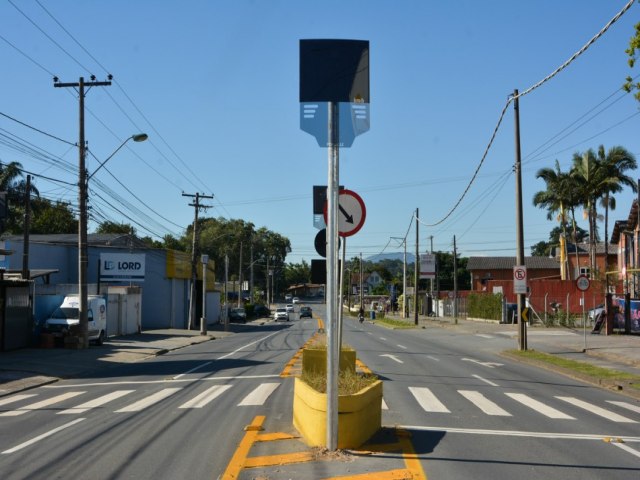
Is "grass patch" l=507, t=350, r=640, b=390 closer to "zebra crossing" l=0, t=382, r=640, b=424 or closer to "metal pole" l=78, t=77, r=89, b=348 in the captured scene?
"zebra crossing" l=0, t=382, r=640, b=424

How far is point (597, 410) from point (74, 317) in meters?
23.3

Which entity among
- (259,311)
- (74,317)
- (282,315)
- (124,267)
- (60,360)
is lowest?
(259,311)

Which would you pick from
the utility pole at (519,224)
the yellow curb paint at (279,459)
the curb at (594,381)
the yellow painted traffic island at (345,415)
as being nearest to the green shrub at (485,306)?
the utility pole at (519,224)

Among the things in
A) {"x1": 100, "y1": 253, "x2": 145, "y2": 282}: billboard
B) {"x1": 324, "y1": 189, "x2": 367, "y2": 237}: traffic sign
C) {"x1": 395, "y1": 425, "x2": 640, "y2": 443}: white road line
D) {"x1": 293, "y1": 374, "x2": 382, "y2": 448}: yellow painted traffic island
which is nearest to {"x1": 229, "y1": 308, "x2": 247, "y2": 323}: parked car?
{"x1": 100, "y1": 253, "x2": 145, "y2": 282}: billboard

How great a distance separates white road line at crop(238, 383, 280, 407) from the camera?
40.9ft

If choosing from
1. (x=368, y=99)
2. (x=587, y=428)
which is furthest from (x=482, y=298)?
(x=368, y=99)

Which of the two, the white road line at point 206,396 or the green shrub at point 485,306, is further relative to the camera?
the green shrub at point 485,306

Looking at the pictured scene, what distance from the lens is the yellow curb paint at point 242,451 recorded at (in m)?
7.20

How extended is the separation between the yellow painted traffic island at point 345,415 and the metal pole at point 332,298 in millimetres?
173

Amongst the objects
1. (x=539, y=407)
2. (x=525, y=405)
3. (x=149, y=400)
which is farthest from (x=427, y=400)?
(x=149, y=400)

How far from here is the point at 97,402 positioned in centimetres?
1334

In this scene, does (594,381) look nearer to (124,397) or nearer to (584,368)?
(584,368)

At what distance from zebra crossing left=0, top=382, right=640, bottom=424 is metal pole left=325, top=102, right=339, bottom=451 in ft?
14.0

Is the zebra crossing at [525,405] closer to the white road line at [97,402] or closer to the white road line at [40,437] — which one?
the white road line at [40,437]
